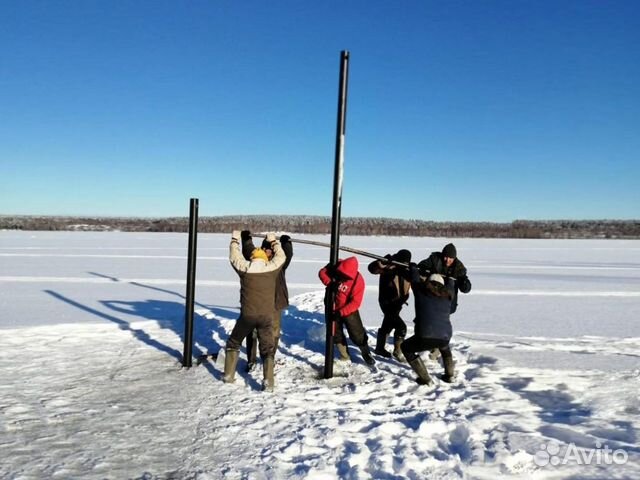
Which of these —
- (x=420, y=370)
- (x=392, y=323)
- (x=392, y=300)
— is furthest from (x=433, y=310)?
(x=392, y=323)

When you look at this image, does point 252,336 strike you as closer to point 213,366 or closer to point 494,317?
point 213,366

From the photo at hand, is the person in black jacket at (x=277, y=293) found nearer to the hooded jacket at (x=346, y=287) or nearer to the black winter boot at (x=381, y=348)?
the hooded jacket at (x=346, y=287)

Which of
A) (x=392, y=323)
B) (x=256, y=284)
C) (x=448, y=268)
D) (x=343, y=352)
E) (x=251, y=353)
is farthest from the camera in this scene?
(x=392, y=323)

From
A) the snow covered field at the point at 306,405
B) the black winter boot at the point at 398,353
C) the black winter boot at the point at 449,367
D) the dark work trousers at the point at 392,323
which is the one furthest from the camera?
the dark work trousers at the point at 392,323

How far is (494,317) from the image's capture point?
8.81m

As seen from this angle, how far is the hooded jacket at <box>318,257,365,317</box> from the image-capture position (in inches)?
203

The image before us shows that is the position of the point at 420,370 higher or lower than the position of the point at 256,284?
lower

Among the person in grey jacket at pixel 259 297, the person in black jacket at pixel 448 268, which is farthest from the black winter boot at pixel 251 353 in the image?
the person in black jacket at pixel 448 268

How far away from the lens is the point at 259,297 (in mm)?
4562

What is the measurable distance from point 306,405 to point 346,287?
149 cm

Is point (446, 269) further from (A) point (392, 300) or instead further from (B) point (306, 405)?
(B) point (306, 405)

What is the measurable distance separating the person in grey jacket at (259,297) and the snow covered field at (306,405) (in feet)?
1.59

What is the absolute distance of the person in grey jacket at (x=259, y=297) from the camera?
4.55m

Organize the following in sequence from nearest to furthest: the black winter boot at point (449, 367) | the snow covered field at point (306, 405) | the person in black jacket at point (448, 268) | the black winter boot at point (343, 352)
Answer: the snow covered field at point (306, 405) → the black winter boot at point (449, 367) → the person in black jacket at point (448, 268) → the black winter boot at point (343, 352)
